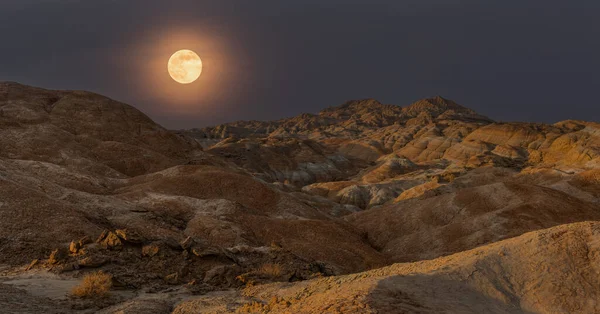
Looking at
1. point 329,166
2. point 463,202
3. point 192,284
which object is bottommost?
point 329,166

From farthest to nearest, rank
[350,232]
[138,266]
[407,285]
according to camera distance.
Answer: [350,232]
[138,266]
[407,285]

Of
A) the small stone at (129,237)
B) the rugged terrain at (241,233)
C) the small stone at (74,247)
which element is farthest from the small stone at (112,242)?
the small stone at (74,247)

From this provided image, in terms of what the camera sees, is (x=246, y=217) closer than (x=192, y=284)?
No

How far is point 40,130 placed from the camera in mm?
57781

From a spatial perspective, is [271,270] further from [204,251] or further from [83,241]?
[83,241]

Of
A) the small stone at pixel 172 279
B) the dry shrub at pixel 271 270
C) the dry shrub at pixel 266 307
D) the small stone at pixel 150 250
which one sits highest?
the dry shrub at pixel 266 307

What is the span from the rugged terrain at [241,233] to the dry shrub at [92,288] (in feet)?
1.03

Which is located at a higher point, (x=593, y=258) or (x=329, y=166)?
(x=593, y=258)

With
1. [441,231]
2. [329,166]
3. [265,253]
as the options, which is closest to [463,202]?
[441,231]

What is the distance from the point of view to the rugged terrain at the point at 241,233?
42.3 ft

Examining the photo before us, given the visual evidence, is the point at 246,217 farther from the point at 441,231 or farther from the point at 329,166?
the point at 329,166

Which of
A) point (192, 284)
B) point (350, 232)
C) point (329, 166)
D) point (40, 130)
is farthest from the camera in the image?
point (329, 166)

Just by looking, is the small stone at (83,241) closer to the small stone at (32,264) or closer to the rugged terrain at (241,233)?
the rugged terrain at (241,233)

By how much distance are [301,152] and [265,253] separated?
397ft
